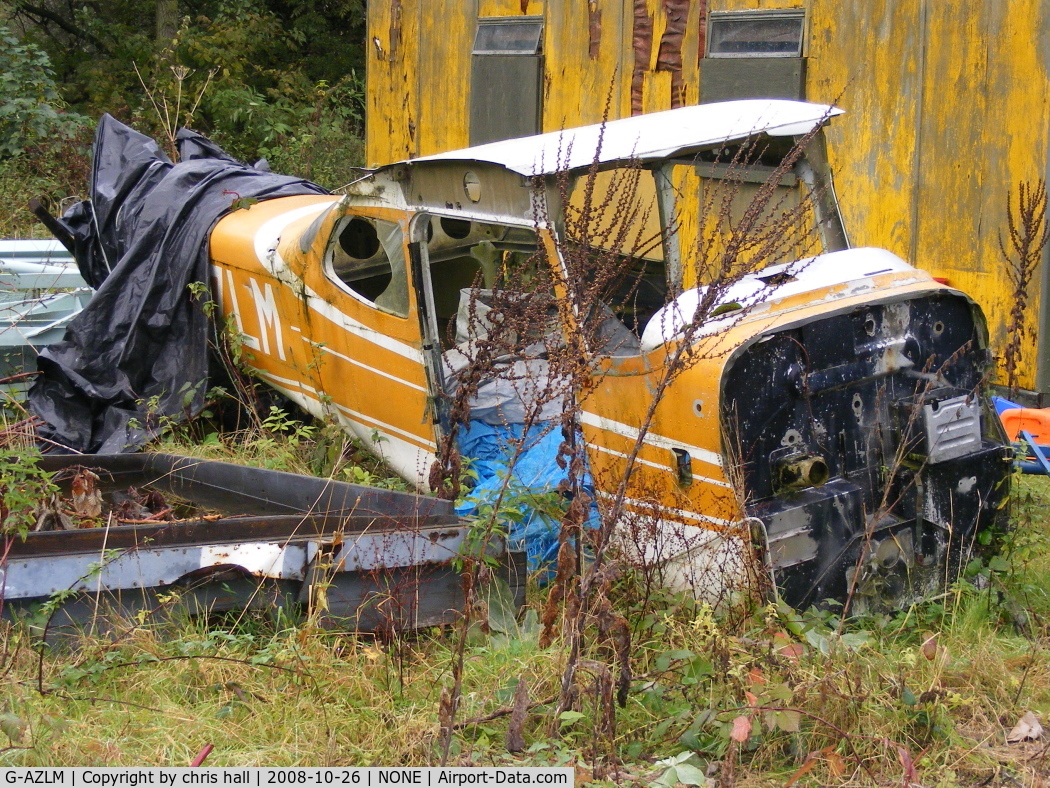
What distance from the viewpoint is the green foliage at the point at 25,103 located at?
37.9ft

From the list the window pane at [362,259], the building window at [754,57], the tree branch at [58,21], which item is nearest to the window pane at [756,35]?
the building window at [754,57]

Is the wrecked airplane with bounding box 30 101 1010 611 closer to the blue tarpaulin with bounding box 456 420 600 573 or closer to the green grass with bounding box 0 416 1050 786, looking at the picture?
the blue tarpaulin with bounding box 456 420 600 573

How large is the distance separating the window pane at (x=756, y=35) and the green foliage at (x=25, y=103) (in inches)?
299

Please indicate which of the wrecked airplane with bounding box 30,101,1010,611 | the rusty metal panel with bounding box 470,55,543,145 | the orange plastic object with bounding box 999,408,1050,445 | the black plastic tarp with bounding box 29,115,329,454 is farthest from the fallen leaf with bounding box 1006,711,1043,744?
the rusty metal panel with bounding box 470,55,543,145

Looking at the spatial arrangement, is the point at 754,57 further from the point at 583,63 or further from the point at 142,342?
the point at 142,342

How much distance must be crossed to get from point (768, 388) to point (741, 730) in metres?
1.21

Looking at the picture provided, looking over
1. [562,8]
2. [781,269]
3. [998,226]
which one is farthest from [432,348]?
[562,8]

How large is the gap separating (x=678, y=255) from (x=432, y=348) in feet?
3.90

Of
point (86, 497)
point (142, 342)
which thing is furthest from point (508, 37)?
point (86, 497)

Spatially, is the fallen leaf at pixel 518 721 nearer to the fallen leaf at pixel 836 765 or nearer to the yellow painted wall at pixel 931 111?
the fallen leaf at pixel 836 765

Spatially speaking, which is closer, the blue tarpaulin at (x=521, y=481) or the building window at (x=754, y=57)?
the blue tarpaulin at (x=521, y=481)

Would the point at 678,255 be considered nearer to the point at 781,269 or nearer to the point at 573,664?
the point at 781,269

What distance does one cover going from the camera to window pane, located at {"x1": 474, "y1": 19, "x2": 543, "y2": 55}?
9.21 meters

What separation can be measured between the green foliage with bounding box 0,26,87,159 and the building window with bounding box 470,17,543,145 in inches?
196
